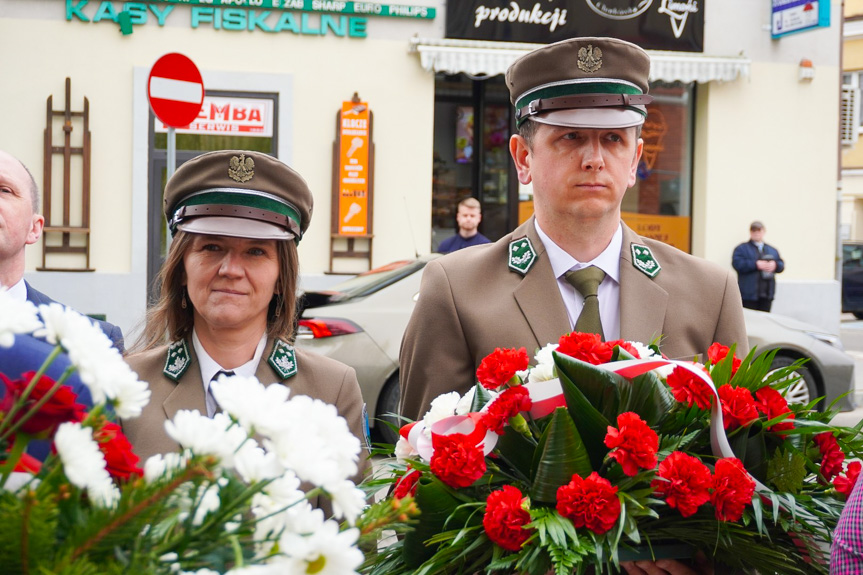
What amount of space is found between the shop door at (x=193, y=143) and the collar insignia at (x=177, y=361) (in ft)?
31.5

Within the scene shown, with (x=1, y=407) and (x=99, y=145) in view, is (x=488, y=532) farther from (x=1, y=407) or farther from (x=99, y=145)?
(x=99, y=145)

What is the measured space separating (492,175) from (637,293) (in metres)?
11.7

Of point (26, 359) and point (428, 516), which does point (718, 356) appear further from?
point (26, 359)

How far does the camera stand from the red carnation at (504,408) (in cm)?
152

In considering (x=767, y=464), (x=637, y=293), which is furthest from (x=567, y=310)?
(x=767, y=464)

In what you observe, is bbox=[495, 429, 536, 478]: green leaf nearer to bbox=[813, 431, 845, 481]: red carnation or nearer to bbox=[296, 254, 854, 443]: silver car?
bbox=[813, 431, 845, 481]: red carnation

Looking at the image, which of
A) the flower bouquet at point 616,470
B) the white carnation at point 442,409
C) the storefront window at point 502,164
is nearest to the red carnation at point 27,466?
the flower bouquet at point 616,470

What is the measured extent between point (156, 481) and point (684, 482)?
91cm

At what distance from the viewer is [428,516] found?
5.02 ft

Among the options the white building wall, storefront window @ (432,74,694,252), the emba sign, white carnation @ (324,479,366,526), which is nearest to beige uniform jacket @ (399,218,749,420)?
white carnation @ (324,479,366,526)

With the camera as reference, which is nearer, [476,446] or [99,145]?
[476,446]

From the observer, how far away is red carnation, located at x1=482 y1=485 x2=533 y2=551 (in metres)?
1.43

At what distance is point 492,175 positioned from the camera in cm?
1381

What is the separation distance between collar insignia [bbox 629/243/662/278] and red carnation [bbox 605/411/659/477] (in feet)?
2.80
